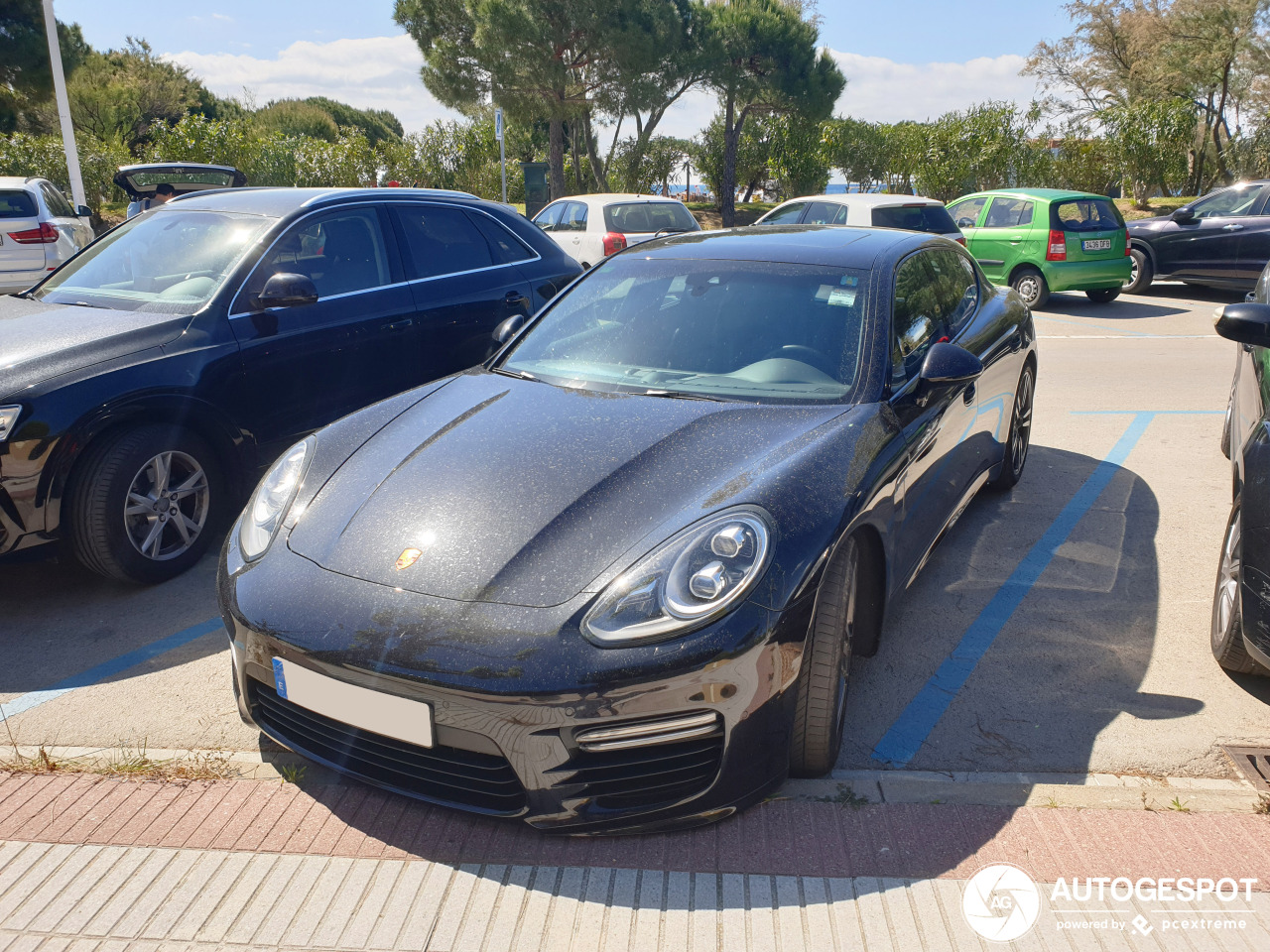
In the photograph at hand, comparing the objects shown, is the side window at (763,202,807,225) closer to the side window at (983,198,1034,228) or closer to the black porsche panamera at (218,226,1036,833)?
the side window at (983,198,1034,228)

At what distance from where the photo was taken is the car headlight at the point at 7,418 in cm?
369

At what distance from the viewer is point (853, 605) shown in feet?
9.77

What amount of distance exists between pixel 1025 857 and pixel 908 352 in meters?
1.81

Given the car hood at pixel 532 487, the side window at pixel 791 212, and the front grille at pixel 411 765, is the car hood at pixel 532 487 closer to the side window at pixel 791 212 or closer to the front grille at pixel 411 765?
the front grille at pixel 411 765

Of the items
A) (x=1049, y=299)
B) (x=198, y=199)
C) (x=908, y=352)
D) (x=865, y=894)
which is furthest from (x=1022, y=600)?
(x=1049, y=299)

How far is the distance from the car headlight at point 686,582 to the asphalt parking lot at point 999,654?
890 millimetres

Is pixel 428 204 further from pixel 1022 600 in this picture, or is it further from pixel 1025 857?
pixel 1025 857

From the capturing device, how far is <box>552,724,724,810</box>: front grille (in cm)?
234

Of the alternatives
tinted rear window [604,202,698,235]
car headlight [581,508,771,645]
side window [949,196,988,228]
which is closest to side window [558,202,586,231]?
tinted rear window [604,202,698,235]

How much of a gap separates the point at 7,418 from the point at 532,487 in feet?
7.58

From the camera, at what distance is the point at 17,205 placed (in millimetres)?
9945

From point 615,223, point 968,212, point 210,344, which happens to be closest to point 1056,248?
point 968,212

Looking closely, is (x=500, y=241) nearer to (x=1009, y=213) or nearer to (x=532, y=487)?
(x=532, y=487)

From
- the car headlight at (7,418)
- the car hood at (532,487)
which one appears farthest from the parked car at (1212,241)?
the car headlight at (7,418)
